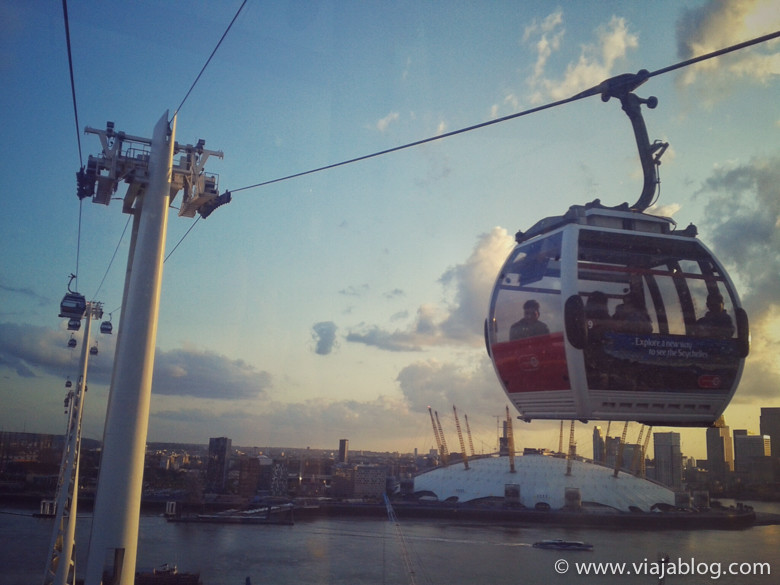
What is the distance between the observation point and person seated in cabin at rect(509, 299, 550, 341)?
423 cm

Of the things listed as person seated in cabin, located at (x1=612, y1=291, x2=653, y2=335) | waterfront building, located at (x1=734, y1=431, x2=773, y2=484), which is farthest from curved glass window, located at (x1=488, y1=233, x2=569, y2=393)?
waterfront building, located at (x1=734, y1=431, x2=773, y2=484)

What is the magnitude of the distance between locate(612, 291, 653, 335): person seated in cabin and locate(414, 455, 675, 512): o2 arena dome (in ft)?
157

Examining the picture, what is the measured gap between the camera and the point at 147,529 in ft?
137

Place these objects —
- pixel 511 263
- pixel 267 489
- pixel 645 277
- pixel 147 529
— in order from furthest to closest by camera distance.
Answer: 1. pixel 267 489
2. pixel 147 529
3. pixel 511 263
4. pixel 645 277

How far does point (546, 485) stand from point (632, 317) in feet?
166

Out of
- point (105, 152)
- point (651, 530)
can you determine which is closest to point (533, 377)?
point (105, 152)

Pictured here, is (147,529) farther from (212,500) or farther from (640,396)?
(640,396)

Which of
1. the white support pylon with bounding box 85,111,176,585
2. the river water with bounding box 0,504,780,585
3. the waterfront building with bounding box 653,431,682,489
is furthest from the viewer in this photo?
the waterfront building with bounding box 653,431,682,489

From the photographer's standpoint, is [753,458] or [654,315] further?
[753,458]

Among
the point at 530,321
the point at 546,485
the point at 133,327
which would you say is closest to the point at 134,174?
the point at 133,327

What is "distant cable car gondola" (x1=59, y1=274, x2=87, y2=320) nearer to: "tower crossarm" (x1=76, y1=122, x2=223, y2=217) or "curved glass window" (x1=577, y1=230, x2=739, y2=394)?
"tower crossarm" (x1=76, y1=122, x2=223, y2=217)

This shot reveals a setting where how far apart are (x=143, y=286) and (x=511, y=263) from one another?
2.93 meters

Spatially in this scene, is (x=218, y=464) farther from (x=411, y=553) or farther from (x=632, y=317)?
(x=632, y=317)

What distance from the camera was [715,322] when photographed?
14.1 ft
